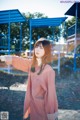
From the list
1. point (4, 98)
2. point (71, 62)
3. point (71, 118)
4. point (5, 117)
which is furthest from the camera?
point (71, 62)

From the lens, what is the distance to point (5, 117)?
125 cm

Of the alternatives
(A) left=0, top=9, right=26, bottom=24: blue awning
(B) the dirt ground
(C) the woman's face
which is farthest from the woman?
(A) left=0, top=9, right=26, bottom=24: blue awning

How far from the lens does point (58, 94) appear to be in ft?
7.28

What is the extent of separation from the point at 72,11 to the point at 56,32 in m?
0.44

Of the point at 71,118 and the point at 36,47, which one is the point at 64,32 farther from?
the point at 36,47

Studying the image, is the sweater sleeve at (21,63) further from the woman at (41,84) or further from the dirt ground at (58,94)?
the dirt ground at (58,94)

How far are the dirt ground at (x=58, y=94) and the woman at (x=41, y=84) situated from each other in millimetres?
581

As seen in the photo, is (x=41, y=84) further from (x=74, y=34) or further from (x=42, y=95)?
(x=74, y=34)

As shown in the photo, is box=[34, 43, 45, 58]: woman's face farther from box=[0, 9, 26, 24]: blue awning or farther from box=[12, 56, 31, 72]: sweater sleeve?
box=[0, 9, 26, 24]: blue awning

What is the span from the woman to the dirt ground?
0.58 m

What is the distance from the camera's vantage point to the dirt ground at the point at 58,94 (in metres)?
1.63

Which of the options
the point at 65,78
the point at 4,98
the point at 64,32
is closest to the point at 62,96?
the point at 4,98

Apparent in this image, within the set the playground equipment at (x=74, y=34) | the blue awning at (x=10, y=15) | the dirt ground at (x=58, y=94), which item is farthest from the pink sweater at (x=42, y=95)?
the playground equipment at (x=74, y=34)

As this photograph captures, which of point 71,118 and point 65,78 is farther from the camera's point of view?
point 65,78
